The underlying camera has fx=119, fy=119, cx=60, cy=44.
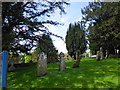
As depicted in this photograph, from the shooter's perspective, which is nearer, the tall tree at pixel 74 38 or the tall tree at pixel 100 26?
the tall tree at pixel 100 26

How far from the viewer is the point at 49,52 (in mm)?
5805

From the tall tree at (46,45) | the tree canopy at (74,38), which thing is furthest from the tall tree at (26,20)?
the tree canopy at (74,38)

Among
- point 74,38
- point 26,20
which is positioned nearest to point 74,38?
point 74,38

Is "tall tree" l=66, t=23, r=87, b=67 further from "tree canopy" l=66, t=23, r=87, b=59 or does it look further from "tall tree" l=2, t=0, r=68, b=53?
"tall tree" l=2, t=0, r=68, b=53

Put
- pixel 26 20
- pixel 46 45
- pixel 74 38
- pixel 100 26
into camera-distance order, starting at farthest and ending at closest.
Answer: pixel 74 38 → pixel 100 26 → pixel 46 45 → pixel 26 20

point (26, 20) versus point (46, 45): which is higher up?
point (26, 20)

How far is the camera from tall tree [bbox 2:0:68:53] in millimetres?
4211

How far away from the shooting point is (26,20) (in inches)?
167

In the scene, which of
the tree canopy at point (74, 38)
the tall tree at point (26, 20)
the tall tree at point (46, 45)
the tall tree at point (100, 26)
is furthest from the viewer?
the tree canopy at point (74, 38)

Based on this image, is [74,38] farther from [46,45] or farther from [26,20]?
[26,20]

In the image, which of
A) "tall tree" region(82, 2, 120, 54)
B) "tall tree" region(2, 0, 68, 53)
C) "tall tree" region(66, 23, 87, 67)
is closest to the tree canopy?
"tall tree" region(66, 23, 87, 67)

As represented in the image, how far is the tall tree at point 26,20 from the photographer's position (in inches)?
166

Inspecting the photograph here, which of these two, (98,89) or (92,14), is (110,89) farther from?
(92,14)

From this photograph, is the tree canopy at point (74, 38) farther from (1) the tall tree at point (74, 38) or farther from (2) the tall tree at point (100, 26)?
(2) the tall tree at point (100, 26)
